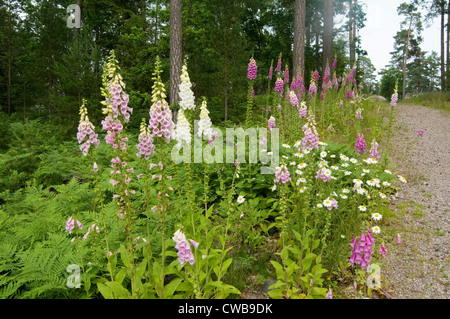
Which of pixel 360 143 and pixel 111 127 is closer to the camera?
pixel 111 127

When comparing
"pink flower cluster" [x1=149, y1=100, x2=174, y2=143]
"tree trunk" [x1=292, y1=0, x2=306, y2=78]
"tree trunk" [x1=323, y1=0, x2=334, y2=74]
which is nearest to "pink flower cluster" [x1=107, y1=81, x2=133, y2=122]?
"pink flower cluster" [x1=149, y1=100, x2=174, y2=143]

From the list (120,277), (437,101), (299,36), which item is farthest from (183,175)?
(437,101)

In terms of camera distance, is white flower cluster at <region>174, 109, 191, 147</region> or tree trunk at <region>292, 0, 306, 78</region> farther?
tree trunk at <region>292, 0, 306, 78</region>

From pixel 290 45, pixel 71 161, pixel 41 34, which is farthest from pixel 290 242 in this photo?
pixel 290 45

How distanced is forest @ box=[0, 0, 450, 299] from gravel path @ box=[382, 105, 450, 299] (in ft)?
0.63

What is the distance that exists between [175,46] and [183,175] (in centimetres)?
504

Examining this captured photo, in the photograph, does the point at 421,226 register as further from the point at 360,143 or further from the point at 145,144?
the point at 145,144

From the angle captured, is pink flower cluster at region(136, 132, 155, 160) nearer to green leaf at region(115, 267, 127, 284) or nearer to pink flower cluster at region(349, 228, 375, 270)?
green leaf at region(115, 267, 127, 284)

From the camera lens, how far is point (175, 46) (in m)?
7.93

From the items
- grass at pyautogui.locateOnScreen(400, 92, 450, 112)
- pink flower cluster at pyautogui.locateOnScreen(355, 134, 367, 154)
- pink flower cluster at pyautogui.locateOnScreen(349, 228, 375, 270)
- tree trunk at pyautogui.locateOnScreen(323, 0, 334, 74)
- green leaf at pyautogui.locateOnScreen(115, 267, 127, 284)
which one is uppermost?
tree trunk at pyautogui.locateOnScreen(323, 0, 334, 74)

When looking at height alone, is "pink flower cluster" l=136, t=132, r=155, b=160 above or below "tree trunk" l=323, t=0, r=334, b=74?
below

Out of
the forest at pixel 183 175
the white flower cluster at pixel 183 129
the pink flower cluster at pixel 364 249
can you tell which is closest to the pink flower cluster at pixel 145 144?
the forest at pixel 183 175

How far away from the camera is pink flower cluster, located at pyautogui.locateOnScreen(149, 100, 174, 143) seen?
82.8 inches

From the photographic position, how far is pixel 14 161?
5996 mm
